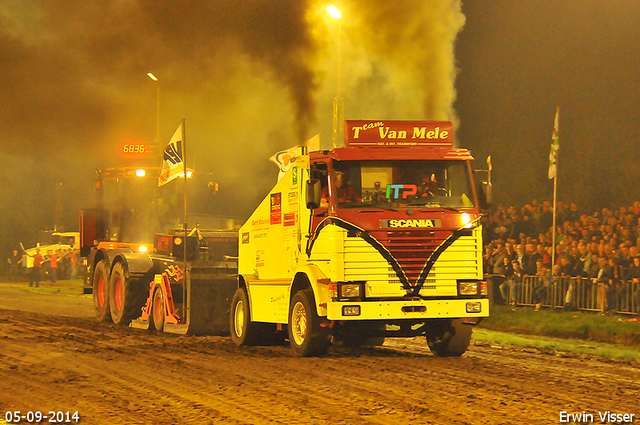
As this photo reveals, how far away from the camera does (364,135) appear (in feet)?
41.3

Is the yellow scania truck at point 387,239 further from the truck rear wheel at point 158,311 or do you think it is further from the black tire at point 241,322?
the truck rear wheel at point 158,311

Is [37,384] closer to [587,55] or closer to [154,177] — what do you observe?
[154,177]

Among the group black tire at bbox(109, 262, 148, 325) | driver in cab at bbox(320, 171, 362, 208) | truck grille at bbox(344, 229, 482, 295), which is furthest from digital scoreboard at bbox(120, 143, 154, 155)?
truck grille at bbox(344, 229, 482, 295)

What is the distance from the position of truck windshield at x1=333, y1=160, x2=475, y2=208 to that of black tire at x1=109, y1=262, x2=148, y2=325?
8039mm

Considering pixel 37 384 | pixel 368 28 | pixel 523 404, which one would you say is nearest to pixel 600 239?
pixel 368 28

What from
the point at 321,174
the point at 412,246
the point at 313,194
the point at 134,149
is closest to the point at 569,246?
the point at 412,246

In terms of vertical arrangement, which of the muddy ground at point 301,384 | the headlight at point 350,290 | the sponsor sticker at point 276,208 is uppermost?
the sponsor sticker at point 276,208

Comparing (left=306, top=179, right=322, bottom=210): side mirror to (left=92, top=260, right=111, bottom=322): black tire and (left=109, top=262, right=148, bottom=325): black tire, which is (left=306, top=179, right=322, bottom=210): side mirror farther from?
(left=92, top=260, right=111, bottom=322): black tire

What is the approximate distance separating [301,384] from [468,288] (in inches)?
127

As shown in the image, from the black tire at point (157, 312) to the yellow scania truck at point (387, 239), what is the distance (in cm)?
510

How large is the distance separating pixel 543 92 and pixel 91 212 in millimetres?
13960

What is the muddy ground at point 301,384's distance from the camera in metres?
8.23

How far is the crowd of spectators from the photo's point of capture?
17.2 metres

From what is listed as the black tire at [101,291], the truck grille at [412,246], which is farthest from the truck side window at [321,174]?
the black tire at [101,291]
